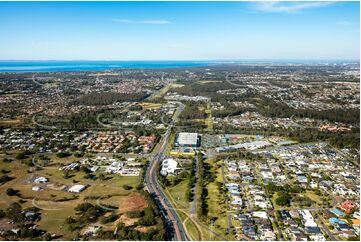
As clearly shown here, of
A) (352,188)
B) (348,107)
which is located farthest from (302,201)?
(348,107)

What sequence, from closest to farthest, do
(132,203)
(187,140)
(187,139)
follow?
(132,203) < (187,140) < (187,139)

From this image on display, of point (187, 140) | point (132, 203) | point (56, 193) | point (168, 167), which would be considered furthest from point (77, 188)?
point (187, 140)

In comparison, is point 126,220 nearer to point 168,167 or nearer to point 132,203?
point 132,203

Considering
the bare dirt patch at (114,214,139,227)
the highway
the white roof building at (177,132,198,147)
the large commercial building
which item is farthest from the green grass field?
the white roof building at (177,132,198,147)

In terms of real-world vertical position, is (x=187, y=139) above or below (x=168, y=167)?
Result: above

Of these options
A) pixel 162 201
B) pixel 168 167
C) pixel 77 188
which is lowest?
pixel 162 201

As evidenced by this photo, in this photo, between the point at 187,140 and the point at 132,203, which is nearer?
the point at 132,203

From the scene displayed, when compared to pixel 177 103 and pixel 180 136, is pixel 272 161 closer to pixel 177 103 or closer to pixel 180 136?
pixel 180 136
